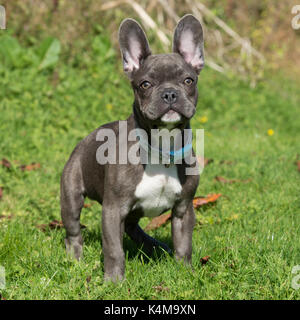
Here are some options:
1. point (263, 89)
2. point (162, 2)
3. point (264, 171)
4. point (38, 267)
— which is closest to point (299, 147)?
point (264, 171)

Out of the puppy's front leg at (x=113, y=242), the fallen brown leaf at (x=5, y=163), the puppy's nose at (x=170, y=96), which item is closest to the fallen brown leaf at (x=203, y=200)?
the puppy's front leg at (x=113, y=242)

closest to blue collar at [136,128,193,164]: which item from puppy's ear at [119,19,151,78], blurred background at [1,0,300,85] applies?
puppy's ear at [119,19,151,78]

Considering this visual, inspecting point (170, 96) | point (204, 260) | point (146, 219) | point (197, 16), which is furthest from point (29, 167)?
point (197, 16)

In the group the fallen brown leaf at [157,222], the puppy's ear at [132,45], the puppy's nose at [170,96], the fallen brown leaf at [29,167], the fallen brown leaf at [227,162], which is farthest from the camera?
the fallen brown leaf at [227,162]

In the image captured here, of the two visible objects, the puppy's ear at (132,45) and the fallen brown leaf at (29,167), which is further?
the fallen brown leaf at (29,167)

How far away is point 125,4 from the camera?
10312 mm

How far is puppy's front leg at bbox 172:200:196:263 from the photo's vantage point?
411cm

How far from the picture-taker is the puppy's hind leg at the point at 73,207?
4.48m

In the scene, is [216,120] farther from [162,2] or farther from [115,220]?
[115,220]

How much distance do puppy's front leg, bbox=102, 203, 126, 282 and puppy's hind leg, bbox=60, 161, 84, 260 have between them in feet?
2.02

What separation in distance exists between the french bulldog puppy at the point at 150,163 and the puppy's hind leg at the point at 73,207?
0.19 metres

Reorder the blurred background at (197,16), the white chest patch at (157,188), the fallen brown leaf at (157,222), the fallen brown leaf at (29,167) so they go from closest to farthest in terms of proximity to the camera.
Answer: the white chest patch at (157,188) < the fallen brown leaf at (157,222) < the fallen brown leaf at (29,167) < the blurred background at (197,16)

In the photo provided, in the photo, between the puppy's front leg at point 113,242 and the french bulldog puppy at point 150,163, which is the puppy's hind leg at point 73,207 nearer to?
the french bulldog puppy at point 150,163

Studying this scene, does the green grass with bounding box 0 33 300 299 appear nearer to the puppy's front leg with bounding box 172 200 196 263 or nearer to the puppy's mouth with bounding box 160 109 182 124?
the puppy's front leg with bounding box 172 200 196 263
